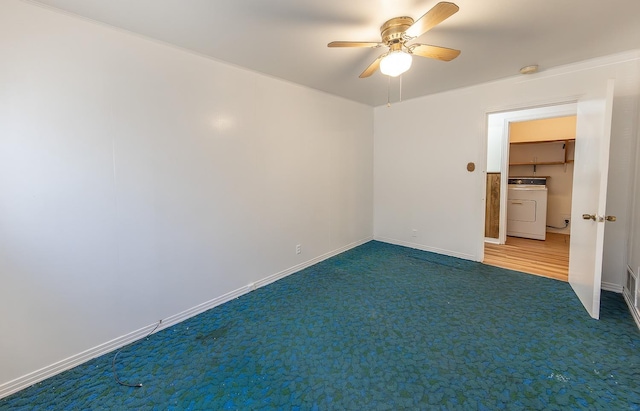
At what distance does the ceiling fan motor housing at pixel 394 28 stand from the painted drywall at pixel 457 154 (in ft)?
6.49

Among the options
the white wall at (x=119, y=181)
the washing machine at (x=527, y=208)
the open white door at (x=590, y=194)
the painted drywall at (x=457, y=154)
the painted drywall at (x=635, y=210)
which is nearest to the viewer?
the white wall at (x=119, y=181)

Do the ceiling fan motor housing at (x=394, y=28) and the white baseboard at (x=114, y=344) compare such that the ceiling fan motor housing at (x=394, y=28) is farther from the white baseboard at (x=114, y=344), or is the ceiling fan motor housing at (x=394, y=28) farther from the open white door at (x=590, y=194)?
the white baseboard at (x=114, y=344)

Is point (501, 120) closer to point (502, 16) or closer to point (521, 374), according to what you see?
point (502, 16)

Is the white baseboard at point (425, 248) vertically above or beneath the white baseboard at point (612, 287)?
above

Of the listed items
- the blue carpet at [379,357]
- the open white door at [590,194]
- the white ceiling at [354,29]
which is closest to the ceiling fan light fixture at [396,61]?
the white ceiling at [354,29]

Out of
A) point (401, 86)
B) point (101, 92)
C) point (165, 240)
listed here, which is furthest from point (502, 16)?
point (165, 240)

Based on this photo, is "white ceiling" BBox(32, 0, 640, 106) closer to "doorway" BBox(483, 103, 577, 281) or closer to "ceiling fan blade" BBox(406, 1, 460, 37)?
"ceiling fan blade" BBox(406, 1, 460, 37)

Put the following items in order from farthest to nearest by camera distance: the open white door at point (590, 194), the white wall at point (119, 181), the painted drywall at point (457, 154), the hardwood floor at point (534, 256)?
the hardwood floor at point (534, 256)
the painted drywall at point (457, 154)
the open white door at point (590, 194)
the white wall at point (119, 181)

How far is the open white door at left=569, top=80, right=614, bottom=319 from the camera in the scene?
215 cm

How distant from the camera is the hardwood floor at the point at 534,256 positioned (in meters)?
3.40

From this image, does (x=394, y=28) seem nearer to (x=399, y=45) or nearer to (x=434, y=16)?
(x=399, y=45)

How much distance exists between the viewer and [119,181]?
203 centimetres

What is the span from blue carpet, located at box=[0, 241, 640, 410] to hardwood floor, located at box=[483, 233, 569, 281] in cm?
56

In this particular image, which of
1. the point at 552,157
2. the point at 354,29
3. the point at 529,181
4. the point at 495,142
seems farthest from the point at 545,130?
the point at 354,29
